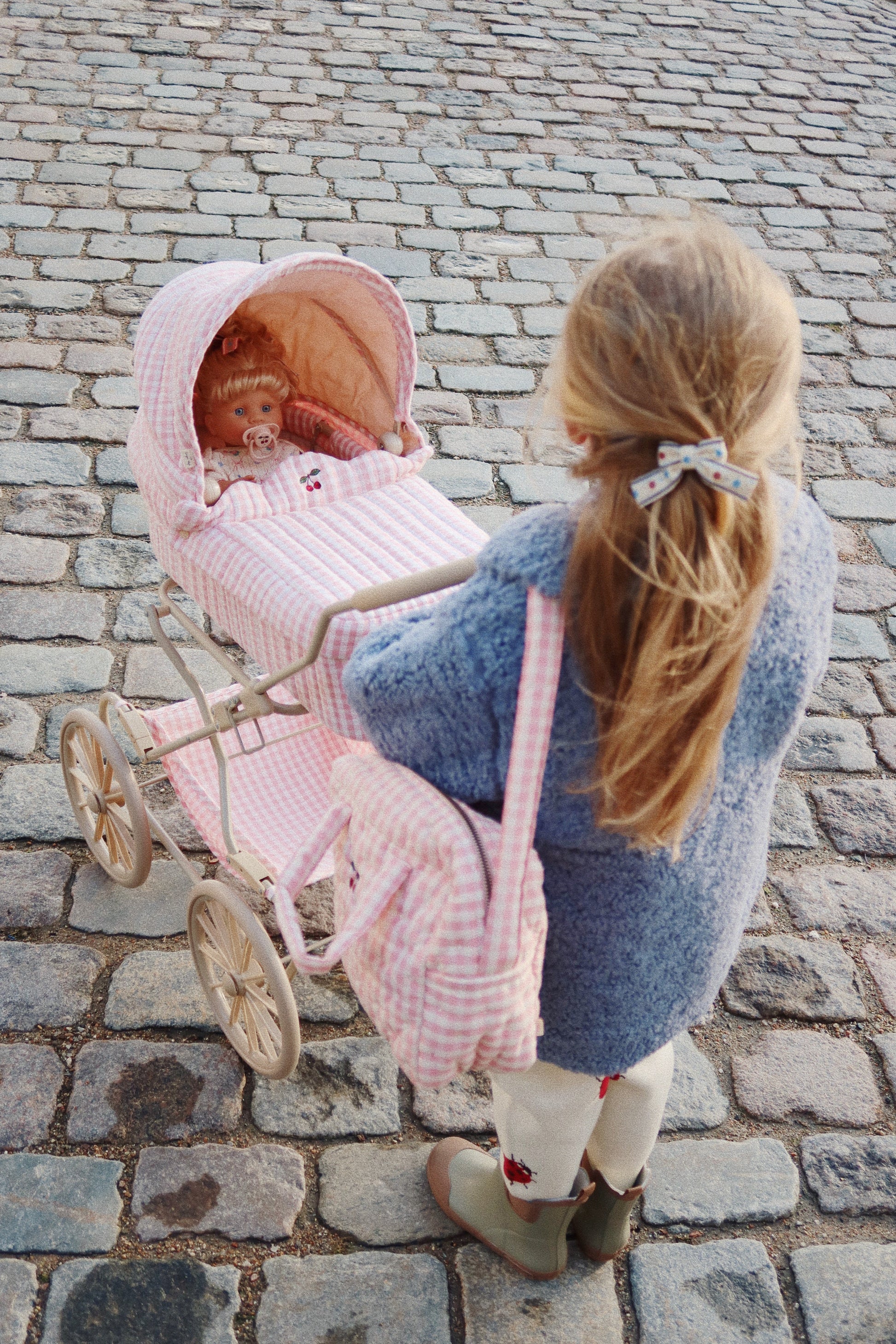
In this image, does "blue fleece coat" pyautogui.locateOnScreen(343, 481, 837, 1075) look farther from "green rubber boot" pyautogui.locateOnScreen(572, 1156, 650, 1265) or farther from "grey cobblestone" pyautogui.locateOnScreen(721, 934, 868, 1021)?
"grey cobblestone" pyautogui.locateOnScreen(721, 934, 868, 1021)

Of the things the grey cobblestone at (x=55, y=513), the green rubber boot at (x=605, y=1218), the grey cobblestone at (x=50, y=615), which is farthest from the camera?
the grey cobblestone at (x=55, y=513)

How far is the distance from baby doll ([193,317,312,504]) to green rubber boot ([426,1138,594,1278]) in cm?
145

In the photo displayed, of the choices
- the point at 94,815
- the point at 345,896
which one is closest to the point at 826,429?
the point at 94,815

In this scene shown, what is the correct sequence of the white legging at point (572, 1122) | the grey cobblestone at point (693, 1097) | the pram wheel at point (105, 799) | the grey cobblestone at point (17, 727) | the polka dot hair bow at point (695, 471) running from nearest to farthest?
the polka dot hair bow at point (695, 471) → the white legging at point (572, 1122) → the grey cobblestone at point (693, 1097) → the pram wheel at point (105, 799) → the grey cobblestone at point (17, 727)

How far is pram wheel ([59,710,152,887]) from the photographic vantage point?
8.76ft

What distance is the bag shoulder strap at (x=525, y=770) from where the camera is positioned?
146 centimetres

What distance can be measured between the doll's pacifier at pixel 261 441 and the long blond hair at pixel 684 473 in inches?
51.7

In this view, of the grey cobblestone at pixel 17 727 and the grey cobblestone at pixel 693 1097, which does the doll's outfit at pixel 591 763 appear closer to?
the grey cobblestone at pixel 693 1097

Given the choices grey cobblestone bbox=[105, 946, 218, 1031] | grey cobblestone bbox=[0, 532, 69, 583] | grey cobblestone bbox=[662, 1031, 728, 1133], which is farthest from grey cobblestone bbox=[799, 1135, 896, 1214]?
grey cobblestone bbox=[0, 532, 69, 583]

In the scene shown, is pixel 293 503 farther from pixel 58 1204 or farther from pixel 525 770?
pixel 58 1204

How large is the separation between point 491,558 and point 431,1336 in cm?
150

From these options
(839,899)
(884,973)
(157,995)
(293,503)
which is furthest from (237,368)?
(884,973)

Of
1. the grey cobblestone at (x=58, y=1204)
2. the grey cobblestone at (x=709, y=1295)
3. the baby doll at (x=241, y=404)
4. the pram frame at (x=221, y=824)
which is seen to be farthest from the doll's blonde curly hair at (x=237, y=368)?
the grey cobblestone at (x=709, y=1295)

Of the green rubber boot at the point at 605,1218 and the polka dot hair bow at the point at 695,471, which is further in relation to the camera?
the green rubber boot at the point at 605,1218
